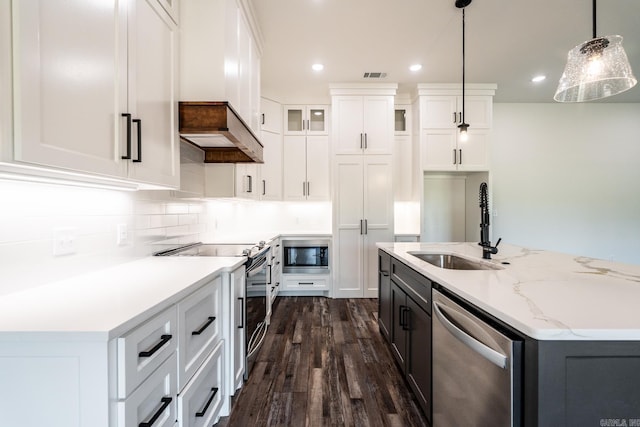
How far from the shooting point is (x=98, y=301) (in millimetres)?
941

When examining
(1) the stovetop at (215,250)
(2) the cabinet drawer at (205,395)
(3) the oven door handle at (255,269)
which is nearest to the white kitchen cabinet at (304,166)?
(1) the stovetop at (215,250)

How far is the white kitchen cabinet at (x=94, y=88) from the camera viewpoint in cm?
77

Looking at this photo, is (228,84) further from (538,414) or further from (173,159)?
(538,414)

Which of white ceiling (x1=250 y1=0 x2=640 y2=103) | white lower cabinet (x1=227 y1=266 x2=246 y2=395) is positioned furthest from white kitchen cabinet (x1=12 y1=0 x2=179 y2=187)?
white ceiling (x1=250 y1=0 x2=640 y2=103)

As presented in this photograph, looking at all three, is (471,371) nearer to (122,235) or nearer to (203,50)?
(122,235)

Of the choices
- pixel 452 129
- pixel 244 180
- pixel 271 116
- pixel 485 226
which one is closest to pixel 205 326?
pixel 244 180

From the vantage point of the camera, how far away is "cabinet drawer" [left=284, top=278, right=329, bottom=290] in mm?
3957

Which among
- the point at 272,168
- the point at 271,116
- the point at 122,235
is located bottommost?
the point at 122,235

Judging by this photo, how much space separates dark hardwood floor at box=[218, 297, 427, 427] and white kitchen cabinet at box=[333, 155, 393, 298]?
2.83ft

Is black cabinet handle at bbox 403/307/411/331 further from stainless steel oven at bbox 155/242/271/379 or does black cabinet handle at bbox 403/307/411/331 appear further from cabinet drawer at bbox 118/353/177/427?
cabinet drawer at bbox 118/353/177/427

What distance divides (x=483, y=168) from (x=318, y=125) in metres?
2.44

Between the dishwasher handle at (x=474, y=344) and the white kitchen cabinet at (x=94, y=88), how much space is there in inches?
58.9

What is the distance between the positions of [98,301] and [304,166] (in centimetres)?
349

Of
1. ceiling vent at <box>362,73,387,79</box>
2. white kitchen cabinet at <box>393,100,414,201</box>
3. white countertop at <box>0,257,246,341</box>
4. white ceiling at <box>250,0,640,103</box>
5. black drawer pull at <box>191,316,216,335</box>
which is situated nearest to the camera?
white countertop at <box>0,257,246,341</box>
